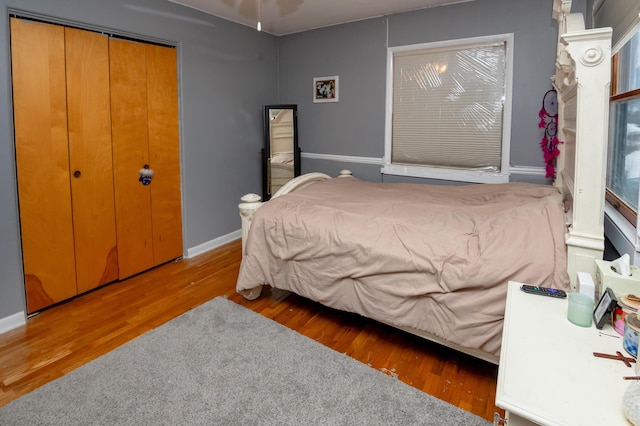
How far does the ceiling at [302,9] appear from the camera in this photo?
344 centimetres

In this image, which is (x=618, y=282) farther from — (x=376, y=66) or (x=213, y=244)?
(x=213, y=244)

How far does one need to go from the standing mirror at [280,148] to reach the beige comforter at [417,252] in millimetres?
1544

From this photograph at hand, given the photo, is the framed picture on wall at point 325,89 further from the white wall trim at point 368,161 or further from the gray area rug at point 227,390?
the gray area rug at point 227,390

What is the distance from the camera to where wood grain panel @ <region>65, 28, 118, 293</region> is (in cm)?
275

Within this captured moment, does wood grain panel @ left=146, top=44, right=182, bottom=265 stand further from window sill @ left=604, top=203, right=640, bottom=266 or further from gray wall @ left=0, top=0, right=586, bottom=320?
window sill @ left=604, top=203, right=640, bottom=266

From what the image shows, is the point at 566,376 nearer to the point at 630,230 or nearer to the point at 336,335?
the point at 630,230

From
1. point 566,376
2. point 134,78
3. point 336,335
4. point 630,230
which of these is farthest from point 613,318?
point 134,78

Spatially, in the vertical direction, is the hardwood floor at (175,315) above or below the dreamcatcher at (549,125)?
below

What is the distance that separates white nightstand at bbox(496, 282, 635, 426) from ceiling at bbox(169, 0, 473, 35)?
3.17 metres

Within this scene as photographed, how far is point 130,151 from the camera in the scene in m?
3.20

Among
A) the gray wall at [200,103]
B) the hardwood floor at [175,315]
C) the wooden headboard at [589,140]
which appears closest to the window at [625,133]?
the wooden headboard at [589,140]

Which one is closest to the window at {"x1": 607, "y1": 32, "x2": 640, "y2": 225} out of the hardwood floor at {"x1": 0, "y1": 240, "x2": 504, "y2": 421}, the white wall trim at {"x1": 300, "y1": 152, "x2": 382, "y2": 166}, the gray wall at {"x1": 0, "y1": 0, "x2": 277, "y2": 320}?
the hardwood floor at {"x1": 0, "y1": 240, "x2": 504, "y2": 421}

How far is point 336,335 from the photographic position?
2385 mm

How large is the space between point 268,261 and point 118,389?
3.73ft
